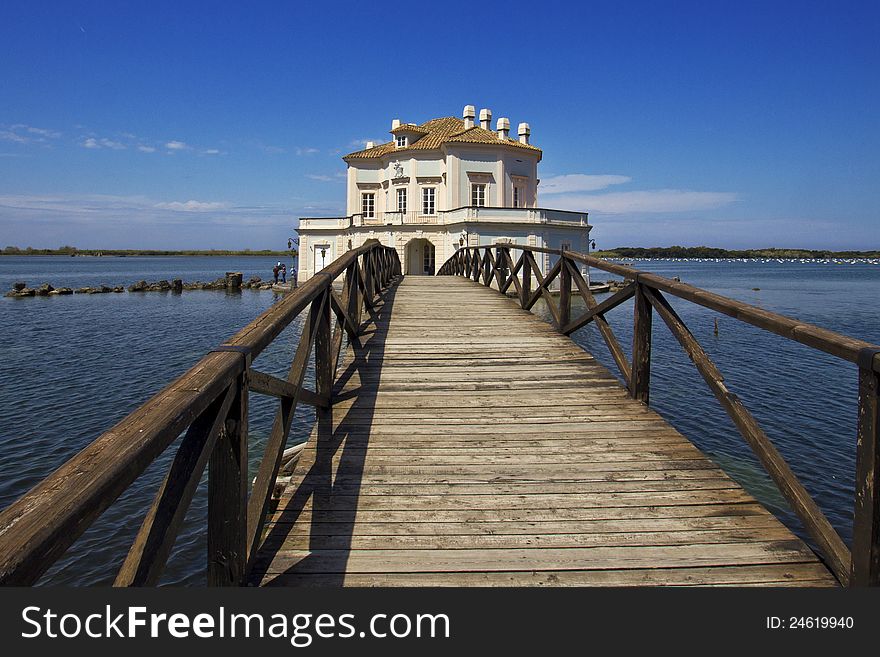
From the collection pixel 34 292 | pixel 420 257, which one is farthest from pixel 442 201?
pixel 34 292

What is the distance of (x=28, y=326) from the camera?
24.8m

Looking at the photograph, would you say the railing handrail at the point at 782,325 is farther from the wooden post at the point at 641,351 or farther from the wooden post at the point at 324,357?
the wooden post at the point at 324,357

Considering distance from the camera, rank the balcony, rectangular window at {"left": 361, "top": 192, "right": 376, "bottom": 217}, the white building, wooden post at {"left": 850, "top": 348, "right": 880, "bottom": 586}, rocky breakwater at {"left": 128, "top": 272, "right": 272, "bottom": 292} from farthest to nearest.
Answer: rocky breakwater at {"left": 128, "top": 272, "right": 272, "bottom": 292}
rectangular window at {"left": 361, "top": 192, "right": 376, "bottom": 217}
the white building
the balcony
wooden post at {"left": 850, "top": 348, "right": 880, "bottom": 586}

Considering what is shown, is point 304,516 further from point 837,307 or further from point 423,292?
point 837,307

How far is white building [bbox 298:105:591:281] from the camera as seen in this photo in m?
35.2

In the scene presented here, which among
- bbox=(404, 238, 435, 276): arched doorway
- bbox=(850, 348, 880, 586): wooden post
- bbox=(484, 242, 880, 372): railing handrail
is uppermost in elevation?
bbox=(404, 238, 435, 276): arched doorway

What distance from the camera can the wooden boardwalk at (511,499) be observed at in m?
2.62

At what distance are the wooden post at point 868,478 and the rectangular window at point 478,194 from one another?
36.9 metres

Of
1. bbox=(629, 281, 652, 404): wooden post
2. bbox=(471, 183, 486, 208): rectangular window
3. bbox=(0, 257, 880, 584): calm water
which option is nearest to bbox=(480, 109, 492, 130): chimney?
bbox=(471, 183, 486, 208): rectangular window

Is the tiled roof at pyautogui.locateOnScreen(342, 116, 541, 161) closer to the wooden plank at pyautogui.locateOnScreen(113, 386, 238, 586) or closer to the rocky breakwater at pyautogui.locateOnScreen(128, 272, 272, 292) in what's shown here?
the rocky breakwater at pyautogui.locateOnScreen(128, 272, 272, 292)

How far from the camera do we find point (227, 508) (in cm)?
237

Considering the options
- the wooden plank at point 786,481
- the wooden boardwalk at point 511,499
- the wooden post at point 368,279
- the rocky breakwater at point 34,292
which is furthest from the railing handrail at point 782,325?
the rocky breakwater at point 34,292

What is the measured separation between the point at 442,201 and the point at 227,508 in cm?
3729

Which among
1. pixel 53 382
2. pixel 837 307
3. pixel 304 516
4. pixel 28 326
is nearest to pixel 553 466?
pixel 304 516
